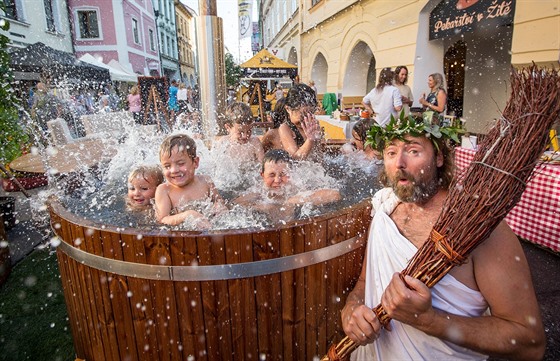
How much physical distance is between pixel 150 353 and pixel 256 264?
804 mm

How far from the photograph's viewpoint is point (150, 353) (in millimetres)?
2014

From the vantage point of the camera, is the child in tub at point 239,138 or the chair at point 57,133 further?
the chair at point 57,133

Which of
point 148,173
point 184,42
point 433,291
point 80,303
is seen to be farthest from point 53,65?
point 184,42

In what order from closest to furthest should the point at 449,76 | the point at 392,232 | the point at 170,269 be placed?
1. the point at 392,232
2. the point at 170,269
3. the point at 449,76

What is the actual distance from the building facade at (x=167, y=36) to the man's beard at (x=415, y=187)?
4060 cm

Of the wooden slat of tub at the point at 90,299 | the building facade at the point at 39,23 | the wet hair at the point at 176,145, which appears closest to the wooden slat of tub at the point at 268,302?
the wooden slat of tub at the point at 90,299

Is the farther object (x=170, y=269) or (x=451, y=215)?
(x=170, y=269)

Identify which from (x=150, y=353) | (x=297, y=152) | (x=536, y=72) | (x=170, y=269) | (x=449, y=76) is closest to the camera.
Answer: (x=536, y=72)

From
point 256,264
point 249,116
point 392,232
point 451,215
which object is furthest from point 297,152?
point 451,215

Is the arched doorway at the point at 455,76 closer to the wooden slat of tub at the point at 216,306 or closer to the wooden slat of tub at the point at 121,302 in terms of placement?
the wooden slat of tub at the point at 216,306

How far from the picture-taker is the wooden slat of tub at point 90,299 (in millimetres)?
1973

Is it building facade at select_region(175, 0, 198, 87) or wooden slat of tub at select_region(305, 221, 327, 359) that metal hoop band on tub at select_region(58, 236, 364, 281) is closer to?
wooden slat of tub at select_region(305, 221, 327, 359)

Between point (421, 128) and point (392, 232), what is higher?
point (421, 128)

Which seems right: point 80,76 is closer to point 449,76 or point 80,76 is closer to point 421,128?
point 449,76
